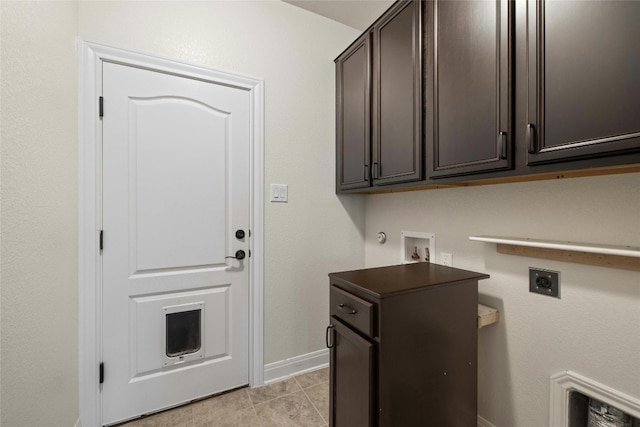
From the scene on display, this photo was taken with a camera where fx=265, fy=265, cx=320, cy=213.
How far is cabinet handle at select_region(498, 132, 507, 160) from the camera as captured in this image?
1022mm

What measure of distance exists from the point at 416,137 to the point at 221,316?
5.36 feet

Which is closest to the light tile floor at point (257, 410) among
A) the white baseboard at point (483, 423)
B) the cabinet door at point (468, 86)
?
the white baseboard at point (483, 423)

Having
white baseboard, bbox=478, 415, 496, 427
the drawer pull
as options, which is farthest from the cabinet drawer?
white baseboard, bbox=478, 415, 496, 427

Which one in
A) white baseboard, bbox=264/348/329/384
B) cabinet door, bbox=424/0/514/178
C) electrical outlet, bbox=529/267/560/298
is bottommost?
white baseboard, bbox=264/348/329/384

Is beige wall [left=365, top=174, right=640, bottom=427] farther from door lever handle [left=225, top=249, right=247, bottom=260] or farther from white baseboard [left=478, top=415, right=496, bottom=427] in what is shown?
door lever handle [left=225, top=249, right=247, bottom=260]

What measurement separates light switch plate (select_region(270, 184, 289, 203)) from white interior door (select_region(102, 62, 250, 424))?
18 centimetres

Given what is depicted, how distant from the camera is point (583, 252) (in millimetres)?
1051

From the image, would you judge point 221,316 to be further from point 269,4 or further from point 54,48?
point 269,4

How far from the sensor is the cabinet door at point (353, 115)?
1.79 meters

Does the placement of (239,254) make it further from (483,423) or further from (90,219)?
(483,423)

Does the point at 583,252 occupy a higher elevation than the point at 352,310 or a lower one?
higher

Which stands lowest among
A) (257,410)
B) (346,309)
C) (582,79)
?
(257,410)

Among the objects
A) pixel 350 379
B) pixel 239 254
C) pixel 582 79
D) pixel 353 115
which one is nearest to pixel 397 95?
pixel 353 115

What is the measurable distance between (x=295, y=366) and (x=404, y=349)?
46.2 inches
